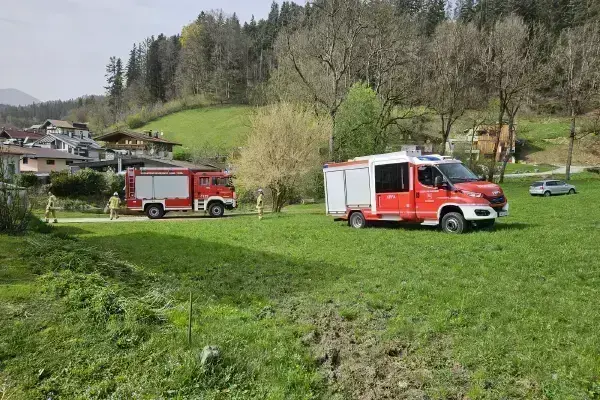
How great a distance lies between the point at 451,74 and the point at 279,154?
19900mm

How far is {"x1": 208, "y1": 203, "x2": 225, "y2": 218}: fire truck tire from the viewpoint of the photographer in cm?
2956

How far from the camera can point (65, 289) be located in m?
6.44

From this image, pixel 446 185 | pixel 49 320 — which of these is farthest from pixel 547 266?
pixel 49 320

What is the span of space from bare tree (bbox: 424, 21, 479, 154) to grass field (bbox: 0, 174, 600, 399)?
101ft

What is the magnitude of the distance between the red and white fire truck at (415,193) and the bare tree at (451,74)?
78.7 feet

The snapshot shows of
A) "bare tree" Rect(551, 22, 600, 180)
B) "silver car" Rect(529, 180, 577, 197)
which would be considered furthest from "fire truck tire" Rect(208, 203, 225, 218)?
"bare tree" Rect(551, 22, 600, 180)

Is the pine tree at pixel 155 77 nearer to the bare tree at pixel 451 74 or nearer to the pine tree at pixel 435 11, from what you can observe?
the pine tree at pixel 435 11

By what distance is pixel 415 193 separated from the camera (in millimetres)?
14914

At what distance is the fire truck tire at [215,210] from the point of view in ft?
97.0

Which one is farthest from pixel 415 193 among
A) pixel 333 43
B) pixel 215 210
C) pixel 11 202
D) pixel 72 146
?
pixel 72 146

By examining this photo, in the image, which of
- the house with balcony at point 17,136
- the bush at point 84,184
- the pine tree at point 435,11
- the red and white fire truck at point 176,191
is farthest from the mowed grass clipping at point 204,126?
the pine tree at point 435,11

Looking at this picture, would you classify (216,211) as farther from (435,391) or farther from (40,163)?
(40,163)

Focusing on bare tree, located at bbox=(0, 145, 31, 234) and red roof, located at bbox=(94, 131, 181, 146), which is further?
red roof, located at bbox=(94, 131, 181, 146)

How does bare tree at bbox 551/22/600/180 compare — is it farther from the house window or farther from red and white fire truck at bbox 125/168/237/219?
red and white fire truck at bbox 125/168/237/219
